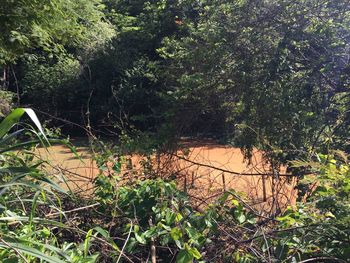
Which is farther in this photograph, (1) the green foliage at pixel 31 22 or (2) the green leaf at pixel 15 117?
(1) the green foliage at pixel 31 22

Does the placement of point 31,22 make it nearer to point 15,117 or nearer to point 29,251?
point 15,117

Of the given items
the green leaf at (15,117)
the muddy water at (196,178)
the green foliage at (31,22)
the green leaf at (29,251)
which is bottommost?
the muddy water at (196,178)

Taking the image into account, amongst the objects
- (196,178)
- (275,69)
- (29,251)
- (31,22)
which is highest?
(31,22)

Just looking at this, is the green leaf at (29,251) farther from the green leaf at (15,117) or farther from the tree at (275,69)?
the tree at (275,69)

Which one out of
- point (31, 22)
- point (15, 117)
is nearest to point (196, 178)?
point (15, 117)

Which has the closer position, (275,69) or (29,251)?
(29,251)

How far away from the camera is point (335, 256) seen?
244cm

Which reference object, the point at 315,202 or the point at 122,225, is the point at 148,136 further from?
the point at 315,202

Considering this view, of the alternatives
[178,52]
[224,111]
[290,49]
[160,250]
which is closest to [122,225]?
[160,250]

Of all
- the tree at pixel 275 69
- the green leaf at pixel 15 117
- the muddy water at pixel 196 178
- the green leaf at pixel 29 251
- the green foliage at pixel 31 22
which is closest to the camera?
the green leaf at pixel 29 251

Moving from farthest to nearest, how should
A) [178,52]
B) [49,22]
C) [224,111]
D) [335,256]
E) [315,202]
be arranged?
[49,22] → [178,52] → [224,111] → [315,202] → [335,256]

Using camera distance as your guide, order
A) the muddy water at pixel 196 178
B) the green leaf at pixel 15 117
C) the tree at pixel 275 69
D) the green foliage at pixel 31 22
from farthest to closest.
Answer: the green foliage at pixel 31 22, the tree at pixel 275 69, the muddy water at pixel 196 178, the green leaf at pixel 15 117

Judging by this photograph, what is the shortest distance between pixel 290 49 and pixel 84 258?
196 inches

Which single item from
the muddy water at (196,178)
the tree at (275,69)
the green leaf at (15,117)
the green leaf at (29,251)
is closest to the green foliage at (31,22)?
the tree at (275,69)
